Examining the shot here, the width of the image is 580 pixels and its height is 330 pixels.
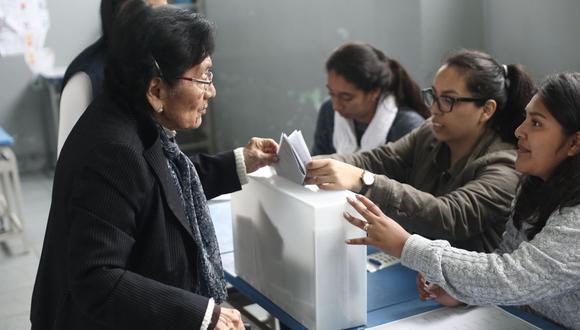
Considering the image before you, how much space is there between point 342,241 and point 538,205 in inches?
19.5

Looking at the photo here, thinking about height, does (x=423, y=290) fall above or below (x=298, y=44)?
below

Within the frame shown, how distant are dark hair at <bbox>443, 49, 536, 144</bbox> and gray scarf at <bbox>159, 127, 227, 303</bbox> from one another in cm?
95

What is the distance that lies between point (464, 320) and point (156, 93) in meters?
0.95

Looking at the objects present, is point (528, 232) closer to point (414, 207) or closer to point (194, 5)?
point (414, 207)

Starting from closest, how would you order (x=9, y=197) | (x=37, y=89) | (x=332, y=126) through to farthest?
(x=332, y=126), (x=9, y=197), (x=37, y=89)

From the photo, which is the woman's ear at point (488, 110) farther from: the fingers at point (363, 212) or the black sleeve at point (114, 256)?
the black sleeve at point (114, 256)

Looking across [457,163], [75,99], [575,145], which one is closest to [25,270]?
[75,99]

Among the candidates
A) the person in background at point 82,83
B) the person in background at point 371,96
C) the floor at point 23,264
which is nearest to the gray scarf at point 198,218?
the person in background at point 82,83

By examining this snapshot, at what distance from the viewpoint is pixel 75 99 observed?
184cm

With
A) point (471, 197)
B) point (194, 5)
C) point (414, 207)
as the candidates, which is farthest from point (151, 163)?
point (194, 5)

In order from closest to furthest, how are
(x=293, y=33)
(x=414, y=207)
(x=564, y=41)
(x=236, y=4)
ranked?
1. (x=414, y=207)
2. (x=564, y=41)
3. (x=293, y=33)
4. (x=236, y=4)

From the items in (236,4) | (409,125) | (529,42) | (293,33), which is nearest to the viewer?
(409,125)

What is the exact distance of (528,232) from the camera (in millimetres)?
1556

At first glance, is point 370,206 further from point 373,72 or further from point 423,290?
point 373,72
